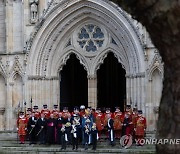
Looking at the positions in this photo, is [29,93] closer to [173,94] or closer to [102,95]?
[102,95]

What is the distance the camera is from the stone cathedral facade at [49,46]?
62.7 ft

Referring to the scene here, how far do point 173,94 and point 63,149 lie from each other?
1168cm

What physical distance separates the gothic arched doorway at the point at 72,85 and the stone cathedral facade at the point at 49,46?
843mm

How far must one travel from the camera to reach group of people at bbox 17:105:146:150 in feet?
53.7

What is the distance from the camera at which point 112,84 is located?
2389cm

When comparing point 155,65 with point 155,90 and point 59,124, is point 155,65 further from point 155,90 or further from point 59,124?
point 59,124

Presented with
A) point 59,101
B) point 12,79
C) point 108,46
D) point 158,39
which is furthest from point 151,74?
point 158,39

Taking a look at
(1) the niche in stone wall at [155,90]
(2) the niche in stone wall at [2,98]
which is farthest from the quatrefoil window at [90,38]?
(2) the niche in stone wall at [2,98]

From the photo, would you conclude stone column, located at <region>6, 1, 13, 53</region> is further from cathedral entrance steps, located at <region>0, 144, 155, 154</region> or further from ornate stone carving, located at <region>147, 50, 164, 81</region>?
ornate stone carving, located at <region>147, 50, 164, 81</region>

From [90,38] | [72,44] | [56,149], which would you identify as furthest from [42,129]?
[90,38]

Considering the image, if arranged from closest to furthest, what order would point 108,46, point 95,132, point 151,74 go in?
point 95,132 < point 151,74 < point 108,46

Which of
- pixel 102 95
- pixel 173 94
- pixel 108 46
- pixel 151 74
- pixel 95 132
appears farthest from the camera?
pixel 102 95

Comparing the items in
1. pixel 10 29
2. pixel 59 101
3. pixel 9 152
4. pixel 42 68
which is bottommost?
pixel 9 152

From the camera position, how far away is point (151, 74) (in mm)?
18047
